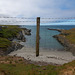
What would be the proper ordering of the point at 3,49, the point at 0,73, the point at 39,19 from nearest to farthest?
the point at 0,73, the point at 39,19, the point at 3,49

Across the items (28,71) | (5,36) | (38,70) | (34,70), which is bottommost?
(5,36)

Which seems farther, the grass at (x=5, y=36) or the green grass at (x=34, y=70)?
the grass at (x=5, y=36)

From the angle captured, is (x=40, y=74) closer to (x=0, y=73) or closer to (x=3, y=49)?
(x=0, y=73)

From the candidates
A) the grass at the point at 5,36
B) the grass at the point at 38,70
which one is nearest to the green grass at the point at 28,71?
the grass at the point at 38,70

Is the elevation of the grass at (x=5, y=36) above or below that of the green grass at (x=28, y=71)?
below

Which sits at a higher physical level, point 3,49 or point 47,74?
point 47,74

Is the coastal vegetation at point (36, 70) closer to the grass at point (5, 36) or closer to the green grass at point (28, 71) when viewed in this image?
the green grass at point (28, 71)

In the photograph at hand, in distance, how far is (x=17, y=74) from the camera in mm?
6246

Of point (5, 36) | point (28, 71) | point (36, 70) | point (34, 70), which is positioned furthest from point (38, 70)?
point (5, 36)

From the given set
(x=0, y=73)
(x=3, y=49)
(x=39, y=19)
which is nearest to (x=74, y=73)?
(x=0, y=73)

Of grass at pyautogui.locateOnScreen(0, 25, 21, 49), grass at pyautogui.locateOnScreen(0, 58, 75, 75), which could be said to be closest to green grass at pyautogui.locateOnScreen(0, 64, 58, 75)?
grass at pyautogui.locateOnScreen(0, 58, 75, 75)

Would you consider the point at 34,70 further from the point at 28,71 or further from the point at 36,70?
the point at 28,71

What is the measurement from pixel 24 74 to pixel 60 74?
253 centimetres

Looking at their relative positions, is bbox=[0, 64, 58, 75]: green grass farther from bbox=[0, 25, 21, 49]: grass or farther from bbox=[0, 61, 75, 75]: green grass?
bbox=[0, 25, 21, 49]: grass
